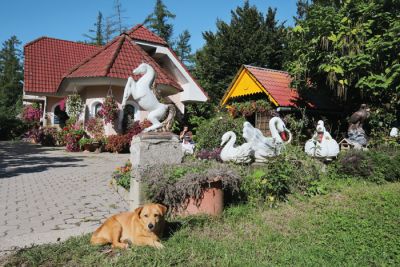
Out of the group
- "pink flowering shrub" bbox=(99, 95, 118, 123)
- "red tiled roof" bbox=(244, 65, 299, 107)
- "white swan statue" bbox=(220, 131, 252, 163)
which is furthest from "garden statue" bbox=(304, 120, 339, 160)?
"pink flowering shrub" bbox=(99, 95, 118, 123)

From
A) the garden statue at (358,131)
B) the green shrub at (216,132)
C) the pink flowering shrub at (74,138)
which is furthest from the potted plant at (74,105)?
the garden statue at (358,131)

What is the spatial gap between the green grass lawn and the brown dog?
12 centimetres

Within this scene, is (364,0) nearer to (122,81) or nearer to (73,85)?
(122,81)

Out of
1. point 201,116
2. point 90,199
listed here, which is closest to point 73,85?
point 201,116

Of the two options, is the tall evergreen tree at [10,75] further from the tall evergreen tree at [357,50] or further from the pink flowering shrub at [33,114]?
the tall evergreen tree at [357,50]

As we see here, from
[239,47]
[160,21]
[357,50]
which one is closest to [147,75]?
[357,50]

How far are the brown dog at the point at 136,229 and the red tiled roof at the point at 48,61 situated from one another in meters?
17.6

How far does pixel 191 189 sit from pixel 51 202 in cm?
309

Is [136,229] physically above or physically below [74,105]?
below

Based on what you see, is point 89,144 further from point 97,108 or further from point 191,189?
point 191,189

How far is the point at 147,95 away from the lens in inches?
229

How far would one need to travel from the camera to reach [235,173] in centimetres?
520

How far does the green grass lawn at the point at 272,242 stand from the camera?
138 inches

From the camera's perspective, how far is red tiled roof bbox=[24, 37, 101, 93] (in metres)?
19.5
